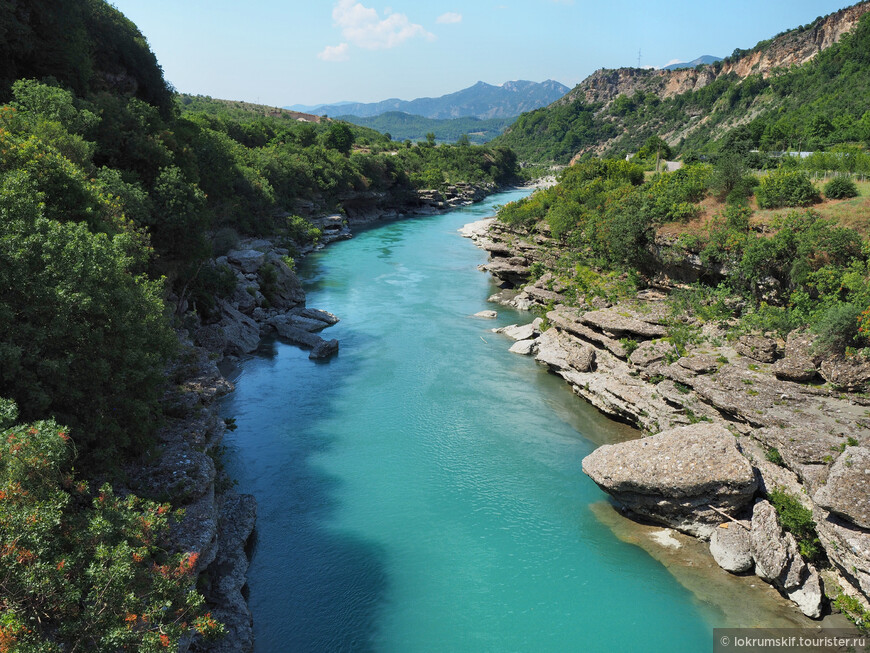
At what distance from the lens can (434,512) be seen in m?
15.9

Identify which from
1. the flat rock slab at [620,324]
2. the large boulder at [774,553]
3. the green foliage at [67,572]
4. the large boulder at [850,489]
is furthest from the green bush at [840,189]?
the green foliage at [67,572]

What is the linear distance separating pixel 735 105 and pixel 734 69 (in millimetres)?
25289

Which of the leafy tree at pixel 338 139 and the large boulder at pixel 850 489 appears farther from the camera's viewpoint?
the leafy tree at pixel 338 139

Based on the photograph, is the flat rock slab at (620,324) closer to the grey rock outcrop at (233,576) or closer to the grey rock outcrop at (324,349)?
the grey rock outcrop at (324,349)

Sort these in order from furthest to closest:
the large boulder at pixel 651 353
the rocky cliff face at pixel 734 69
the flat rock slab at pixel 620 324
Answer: the rocky cliff face at pixel 734 69 → the flat rock slab at pixel 620 324 → the large boulder at pixel 651 353

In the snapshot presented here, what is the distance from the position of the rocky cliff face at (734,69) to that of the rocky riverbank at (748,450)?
8570cm

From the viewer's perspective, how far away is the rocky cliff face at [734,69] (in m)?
81.1

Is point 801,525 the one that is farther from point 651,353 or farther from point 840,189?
point 840,189

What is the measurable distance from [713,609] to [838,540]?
321 cm

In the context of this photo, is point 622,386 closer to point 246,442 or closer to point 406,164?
point 246,442

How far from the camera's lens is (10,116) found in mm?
15531

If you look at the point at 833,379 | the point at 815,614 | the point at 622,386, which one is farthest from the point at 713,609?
the point at 622,386

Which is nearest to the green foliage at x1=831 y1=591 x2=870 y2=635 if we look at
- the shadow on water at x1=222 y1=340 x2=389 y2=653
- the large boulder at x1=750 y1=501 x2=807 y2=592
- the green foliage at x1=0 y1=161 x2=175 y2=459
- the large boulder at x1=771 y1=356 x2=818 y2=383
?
the large boulder at x1=750 y1=501 x2=807 y2=592

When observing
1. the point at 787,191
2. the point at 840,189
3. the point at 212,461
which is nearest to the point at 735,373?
the point at 787,191
